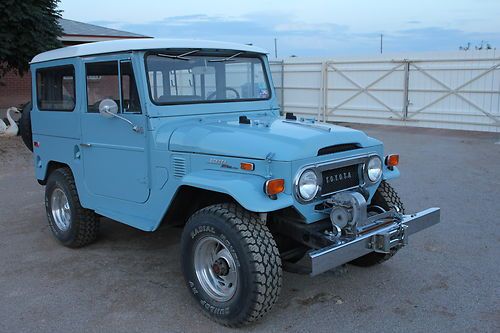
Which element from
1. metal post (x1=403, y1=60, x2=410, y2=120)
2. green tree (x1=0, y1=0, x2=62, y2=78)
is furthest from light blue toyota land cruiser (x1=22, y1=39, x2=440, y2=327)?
metal post (x1=403, y1=60, x2=410, y2=120)

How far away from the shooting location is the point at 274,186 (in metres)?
3.40

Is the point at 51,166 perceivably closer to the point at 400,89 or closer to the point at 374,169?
the point at 374,169

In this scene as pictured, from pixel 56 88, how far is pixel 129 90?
1.36 m

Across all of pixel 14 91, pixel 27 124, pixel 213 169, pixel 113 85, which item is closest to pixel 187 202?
pixel 213 169

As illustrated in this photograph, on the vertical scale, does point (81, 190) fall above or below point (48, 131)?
below

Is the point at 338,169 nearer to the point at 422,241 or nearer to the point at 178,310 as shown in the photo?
the point at 178,310

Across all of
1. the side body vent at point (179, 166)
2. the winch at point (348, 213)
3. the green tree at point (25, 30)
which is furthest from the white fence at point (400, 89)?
the side body vent at point (179, 166)

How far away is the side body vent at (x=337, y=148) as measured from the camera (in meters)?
3.79

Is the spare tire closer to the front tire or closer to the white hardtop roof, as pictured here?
the white hardtop roof

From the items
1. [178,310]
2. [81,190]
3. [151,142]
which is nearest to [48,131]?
[81,190]

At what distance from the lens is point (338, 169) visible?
392 centimetres

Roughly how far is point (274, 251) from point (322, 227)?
0.54 m

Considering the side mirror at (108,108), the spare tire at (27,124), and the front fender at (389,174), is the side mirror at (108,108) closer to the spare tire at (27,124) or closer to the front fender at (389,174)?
the spare tire at (27,124)

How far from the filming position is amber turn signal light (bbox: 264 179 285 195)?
3.38 m
